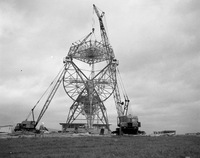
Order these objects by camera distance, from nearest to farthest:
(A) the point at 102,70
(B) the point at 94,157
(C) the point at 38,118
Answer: (B) the point at 94,157 < (C) the point at 38,118 < (A) the point at 102,70

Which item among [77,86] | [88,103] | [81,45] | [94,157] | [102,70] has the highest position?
[81,45]

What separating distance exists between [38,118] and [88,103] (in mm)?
15711

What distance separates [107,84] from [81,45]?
47.1ft

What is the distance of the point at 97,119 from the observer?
66000 mm

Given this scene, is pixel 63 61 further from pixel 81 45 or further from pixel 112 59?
pixel 112 59

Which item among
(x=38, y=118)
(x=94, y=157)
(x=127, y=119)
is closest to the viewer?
(x=94, y=157)

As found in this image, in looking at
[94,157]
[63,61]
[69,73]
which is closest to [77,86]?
[69,73]

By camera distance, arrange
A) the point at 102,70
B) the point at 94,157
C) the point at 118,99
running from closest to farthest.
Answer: the point at 94,157, the point at 102,70, the point at 118,99

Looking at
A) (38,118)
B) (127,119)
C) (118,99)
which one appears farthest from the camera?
(118,99)

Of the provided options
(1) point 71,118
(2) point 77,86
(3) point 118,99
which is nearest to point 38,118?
(1) point 71,118

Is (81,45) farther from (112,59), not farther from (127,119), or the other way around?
(127,119)

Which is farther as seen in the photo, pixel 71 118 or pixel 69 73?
pixel 71 118

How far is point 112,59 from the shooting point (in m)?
66.2

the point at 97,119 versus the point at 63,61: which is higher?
the point at 63,61
